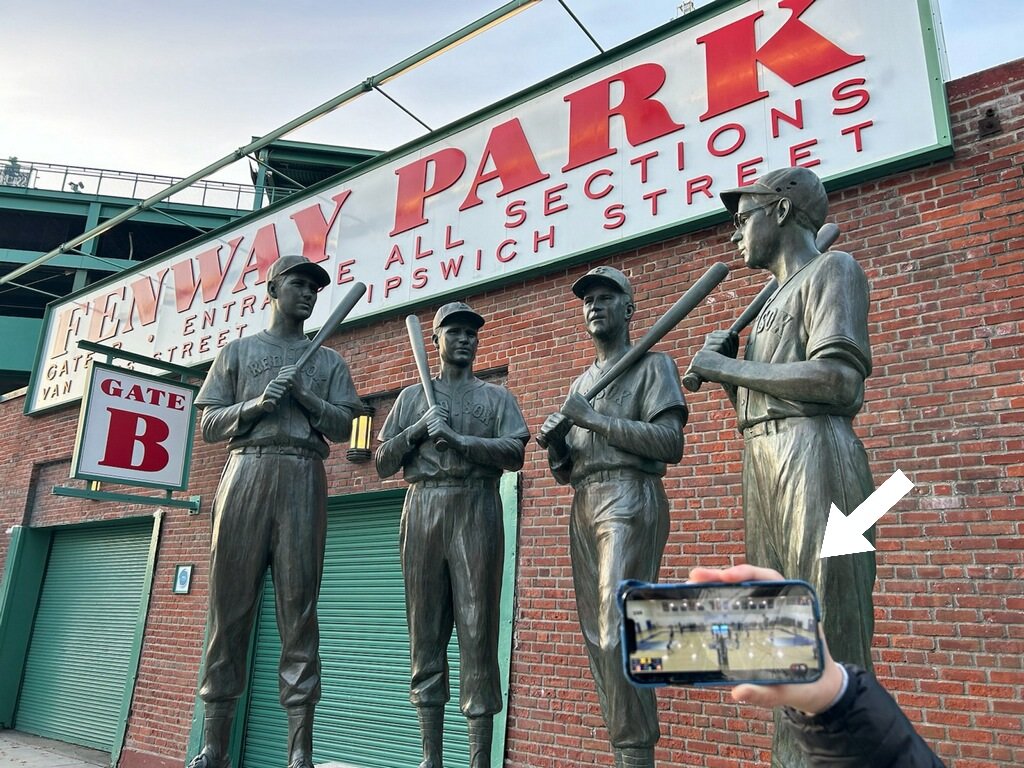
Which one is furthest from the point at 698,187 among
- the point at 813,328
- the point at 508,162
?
the point at 813,328

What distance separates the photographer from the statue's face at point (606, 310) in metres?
3.58

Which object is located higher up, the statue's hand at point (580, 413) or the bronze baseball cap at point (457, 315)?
the bronze baseball cap at point (457, 315)

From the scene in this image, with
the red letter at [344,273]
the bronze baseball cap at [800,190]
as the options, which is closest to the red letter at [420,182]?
the red letter at [344,273]

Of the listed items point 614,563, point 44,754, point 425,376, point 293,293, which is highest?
point 293,293

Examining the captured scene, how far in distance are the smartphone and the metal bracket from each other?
294 inches

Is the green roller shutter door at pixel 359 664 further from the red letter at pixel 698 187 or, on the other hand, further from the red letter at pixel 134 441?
the red letter at pixel 698 187

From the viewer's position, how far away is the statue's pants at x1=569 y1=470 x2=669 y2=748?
299cm

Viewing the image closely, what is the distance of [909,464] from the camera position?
15.3 feet

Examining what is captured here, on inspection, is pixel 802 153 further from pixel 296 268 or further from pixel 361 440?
pixel 361 440

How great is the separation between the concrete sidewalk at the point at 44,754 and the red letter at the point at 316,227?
593cm

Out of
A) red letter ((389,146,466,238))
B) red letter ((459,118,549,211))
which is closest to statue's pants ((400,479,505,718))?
red letter ((459,118,549,211))

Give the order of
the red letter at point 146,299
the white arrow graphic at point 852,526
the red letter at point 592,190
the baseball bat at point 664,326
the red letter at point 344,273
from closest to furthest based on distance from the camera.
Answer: the white arrow graphic at point 852,526 < the baseball bat at point 664,326 < the red letter at point 592,190 < the red letter at point 344,273 < the red letter at point 146,299

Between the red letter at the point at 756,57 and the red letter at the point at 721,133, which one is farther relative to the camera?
the red letter at the point at 721,133

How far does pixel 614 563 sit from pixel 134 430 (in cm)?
639
